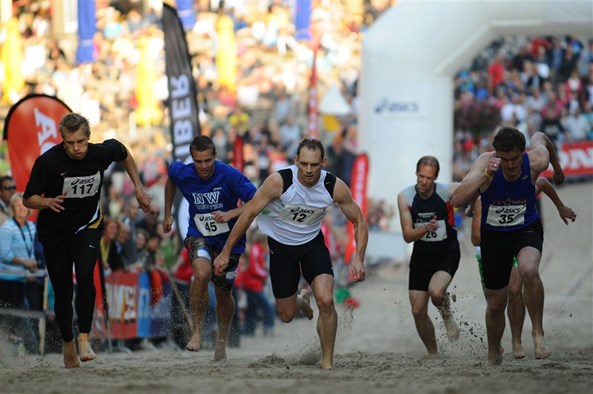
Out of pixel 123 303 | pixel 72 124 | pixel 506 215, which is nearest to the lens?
pixel 72 124

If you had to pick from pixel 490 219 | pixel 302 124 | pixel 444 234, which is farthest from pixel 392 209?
pixel 490 219

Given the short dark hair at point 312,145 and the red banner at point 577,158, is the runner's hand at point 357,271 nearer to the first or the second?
the short dark hair at point 312,145

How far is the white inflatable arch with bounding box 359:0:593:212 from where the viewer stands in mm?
20188

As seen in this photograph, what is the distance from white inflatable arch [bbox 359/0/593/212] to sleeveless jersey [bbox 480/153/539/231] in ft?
34.2

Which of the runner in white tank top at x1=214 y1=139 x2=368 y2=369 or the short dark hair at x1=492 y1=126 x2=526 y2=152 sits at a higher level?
the short dark hair at x1=492 y1=126 x2=526 y2=152

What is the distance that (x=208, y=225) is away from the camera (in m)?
10.5

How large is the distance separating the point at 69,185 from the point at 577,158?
62.7 feet

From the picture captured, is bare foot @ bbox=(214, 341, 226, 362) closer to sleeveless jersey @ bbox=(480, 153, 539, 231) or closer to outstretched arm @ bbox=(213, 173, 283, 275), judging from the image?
outstretched arm @ bbox=(213, 173, 283, 275)

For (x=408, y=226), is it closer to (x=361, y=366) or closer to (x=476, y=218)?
(x=476, y=218)

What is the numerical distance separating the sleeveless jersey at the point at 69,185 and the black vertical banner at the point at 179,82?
460 centimetres

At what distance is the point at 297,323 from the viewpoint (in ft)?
56.8

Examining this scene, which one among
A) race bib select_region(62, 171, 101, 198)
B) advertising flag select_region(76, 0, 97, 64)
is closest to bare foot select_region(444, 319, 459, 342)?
race bib select_region(62, 171, 101, 198)

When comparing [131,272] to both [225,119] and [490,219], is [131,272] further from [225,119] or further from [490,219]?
[225,119]

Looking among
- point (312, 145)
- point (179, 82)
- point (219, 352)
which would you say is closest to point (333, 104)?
point (179, 82)
